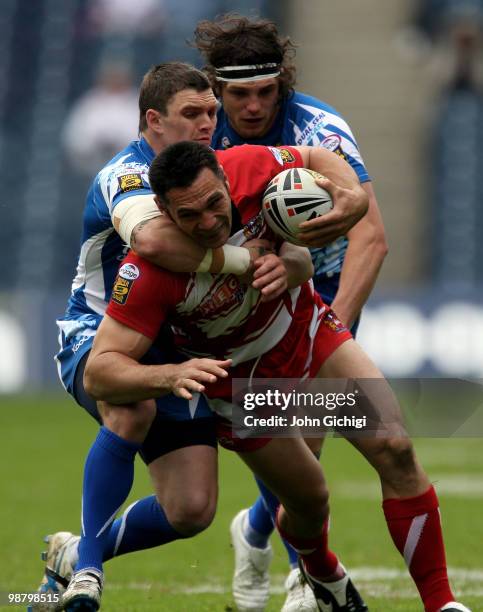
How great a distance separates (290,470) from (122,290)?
962 millimetres

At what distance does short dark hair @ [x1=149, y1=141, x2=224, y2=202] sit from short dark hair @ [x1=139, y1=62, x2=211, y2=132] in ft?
2.36

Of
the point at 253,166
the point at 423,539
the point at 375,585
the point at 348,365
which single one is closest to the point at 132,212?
the point at 253,166

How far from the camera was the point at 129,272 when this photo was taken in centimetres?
496

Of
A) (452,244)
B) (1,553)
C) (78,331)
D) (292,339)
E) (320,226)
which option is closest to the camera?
(320,226)

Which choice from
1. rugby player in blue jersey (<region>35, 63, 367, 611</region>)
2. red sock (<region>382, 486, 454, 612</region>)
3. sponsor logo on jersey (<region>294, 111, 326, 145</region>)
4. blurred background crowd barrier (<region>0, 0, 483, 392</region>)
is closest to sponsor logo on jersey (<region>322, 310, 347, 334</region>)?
rugby player in blue jersey (<region>35, 63, 367, 611</region>)

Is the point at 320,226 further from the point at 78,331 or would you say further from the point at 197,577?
the point at 197,577

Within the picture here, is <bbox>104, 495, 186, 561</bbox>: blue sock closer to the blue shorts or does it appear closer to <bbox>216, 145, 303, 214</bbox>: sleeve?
the blue shorts

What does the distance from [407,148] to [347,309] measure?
1252 cm

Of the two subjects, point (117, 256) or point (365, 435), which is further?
point (117, 256)

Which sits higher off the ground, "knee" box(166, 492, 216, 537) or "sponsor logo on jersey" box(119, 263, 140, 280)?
"sponsor logo on jersey" box(119, 263, 140, 280)

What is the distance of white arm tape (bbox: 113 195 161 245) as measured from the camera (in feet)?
16.3

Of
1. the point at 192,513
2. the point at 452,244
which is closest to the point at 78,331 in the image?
the point at 192,513

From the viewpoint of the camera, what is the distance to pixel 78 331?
5.78 m

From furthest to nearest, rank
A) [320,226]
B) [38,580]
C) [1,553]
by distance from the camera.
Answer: [1,553] → [38,580] → [320,226]
